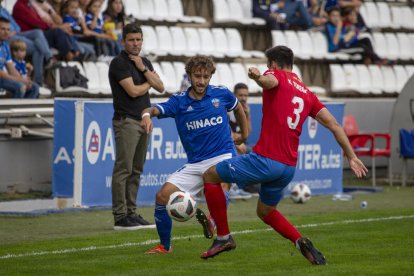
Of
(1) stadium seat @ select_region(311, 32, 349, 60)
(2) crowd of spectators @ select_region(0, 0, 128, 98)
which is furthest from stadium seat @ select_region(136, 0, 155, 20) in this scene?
(1) stadium seat @ select_region(311, 32, 349, 60)

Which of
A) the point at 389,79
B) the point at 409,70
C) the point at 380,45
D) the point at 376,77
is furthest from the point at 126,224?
the point at 380,45

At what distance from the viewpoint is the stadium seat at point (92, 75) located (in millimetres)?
17903

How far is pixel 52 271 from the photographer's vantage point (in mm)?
8602

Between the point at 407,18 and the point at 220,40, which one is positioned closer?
the point at 220,40

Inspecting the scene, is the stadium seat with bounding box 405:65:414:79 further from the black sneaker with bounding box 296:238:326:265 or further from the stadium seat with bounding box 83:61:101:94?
the black sneaker with bounding box 296:238:326:265

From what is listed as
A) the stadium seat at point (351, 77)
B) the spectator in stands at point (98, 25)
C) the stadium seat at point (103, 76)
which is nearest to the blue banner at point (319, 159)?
the stadium seat at point (103, 76)

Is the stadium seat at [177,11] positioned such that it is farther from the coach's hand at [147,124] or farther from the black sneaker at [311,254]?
the black sneaker at [311,254]

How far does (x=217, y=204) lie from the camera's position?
30.6 feet

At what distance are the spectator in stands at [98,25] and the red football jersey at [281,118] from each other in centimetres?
982

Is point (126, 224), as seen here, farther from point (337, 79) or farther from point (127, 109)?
point (337, 79)

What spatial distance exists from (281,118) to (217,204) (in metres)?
1.02

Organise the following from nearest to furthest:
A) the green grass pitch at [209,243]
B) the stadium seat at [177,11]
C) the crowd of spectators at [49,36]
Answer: the green grass pitch at [209,243]
the crowd of spectators at [49,36]
the stadium seat at [177,11]

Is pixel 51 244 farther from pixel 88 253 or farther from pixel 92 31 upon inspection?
pixel 92 31

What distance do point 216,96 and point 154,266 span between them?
185cm
